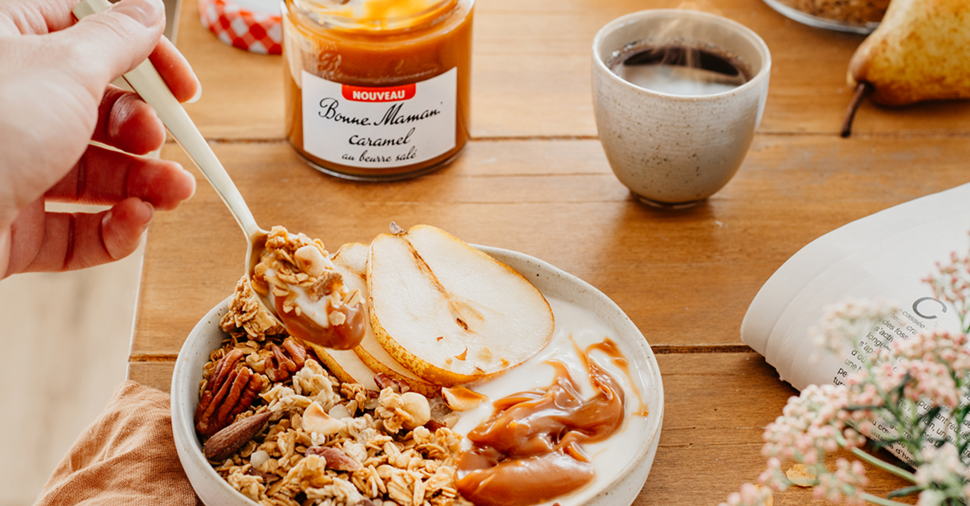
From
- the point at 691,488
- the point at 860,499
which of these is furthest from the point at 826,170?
the point at 860,499

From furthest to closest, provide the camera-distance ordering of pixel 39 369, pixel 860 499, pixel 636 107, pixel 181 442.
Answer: pixel 39 369, pixel 636 107, pixel 181 442, pixel 860 499

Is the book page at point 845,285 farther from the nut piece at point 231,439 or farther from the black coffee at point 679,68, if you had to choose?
the nut piece at point 231,439

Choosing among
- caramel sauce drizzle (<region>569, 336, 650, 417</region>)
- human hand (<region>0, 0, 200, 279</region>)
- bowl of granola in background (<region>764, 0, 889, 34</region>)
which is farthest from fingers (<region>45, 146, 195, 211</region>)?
bowl of granola in background (<region>764, 0, 889, 34</region>)

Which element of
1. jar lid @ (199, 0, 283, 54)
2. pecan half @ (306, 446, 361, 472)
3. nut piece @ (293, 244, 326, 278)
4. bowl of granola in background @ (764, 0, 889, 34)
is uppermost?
bowl of granola in background @ (764, 0, 889, 34)

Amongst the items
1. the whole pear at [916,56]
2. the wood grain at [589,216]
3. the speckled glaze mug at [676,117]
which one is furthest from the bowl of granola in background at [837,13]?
the speckled glaze mug at [676,117]

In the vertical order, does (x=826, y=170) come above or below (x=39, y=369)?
above

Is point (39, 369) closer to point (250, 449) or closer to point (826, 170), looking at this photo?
point (250, 449)

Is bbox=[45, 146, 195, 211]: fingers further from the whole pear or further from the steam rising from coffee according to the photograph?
the whole pear
